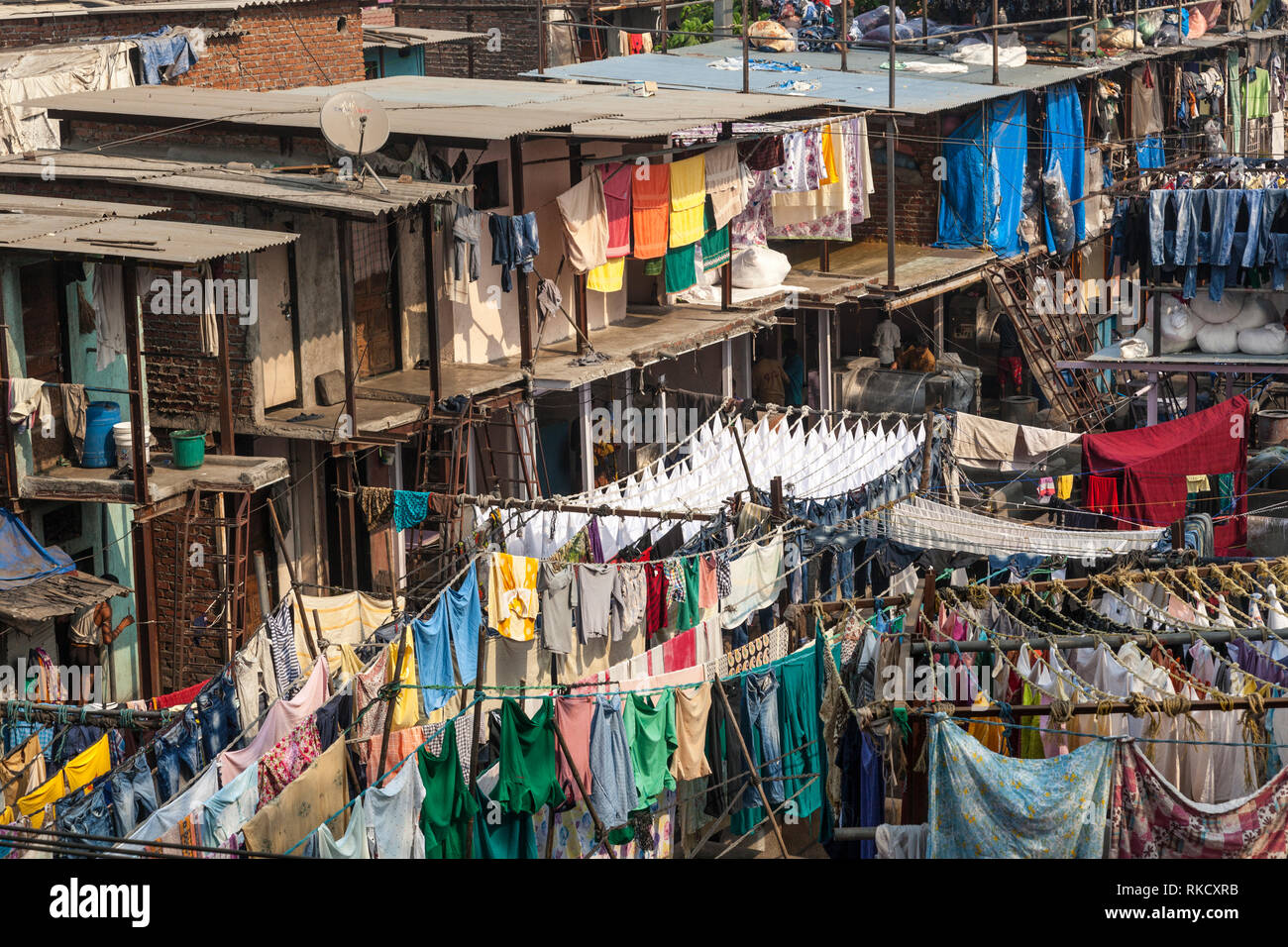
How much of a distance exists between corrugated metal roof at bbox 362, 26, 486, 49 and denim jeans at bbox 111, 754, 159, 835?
845 inches

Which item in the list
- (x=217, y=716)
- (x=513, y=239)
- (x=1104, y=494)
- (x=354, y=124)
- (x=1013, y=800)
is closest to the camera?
(x=1013, y=800)

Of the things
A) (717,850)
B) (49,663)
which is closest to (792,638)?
(717,850)

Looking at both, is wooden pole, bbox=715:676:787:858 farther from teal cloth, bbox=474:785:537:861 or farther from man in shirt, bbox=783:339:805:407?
man in shirt, bbox=783:339:805:407

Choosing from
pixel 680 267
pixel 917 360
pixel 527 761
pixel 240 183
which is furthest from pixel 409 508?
pixel 917 360

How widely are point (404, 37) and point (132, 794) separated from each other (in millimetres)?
23173

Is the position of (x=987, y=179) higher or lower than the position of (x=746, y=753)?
higher

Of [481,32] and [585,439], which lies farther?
[481,32]

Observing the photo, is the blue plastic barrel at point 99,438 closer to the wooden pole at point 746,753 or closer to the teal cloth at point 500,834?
the teal cloth at point 500,834

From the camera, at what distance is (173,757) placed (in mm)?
13266

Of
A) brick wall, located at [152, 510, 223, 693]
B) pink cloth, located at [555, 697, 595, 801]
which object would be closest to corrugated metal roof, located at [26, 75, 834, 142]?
brick wall, located at [152, 510, 223, 693]

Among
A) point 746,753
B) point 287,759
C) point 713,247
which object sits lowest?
point 746,753

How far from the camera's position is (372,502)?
59.0 feet

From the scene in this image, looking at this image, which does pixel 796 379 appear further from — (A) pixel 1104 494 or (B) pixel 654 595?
(B) pixel 654 595

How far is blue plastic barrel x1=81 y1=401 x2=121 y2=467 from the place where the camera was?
16734 millimetres
